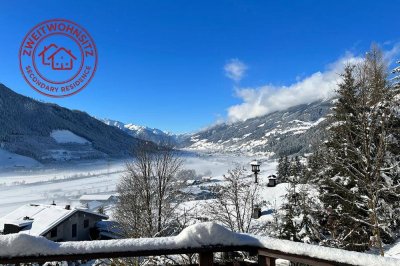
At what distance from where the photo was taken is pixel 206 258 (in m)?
2.84

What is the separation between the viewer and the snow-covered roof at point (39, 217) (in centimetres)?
3203

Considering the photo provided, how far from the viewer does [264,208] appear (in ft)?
101

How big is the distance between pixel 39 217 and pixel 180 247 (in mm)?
36452

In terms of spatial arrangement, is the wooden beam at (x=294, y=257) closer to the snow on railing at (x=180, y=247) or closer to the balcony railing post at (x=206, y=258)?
the snow on railing at (x=180, y=247)

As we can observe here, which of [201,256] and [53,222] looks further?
[53,222]

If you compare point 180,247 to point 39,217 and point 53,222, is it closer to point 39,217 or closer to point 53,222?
point 53,222

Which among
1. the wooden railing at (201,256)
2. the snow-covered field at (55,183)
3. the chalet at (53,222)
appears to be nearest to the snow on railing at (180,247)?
the wooden railing at (201,256)

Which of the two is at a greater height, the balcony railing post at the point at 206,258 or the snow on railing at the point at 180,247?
the snow on railing at the point at 180,247

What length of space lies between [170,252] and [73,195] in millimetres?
115430

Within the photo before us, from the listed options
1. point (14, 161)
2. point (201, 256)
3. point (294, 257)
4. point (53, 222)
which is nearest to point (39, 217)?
point (53, 222)

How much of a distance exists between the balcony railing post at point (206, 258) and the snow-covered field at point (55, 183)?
311 ft

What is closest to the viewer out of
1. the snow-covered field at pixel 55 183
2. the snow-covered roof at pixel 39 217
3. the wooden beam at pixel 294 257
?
the wooden beam at pixel 294 257

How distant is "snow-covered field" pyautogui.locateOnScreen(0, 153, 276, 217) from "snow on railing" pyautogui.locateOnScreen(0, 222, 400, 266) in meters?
94.3

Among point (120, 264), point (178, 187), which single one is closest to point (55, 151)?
point (178, 187)
